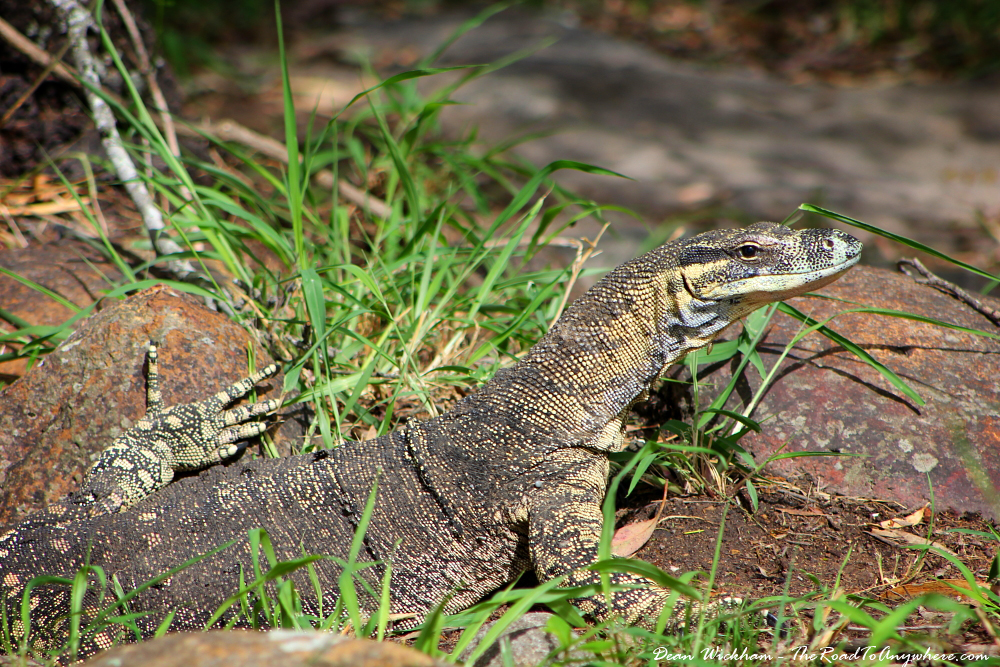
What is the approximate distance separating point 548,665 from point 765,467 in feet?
5.64

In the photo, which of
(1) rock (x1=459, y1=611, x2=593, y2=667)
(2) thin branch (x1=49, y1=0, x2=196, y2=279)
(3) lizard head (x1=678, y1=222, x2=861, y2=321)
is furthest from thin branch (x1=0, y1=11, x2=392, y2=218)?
(1) rock (x1=459, y1=611, x2=593, y2=667)

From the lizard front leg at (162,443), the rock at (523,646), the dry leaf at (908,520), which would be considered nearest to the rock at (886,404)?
the dry leaf at (908,520)

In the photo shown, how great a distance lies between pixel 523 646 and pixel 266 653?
43.3 inches

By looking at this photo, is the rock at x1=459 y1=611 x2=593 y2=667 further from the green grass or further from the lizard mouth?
the lizard mouth

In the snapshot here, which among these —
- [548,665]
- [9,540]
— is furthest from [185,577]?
[548,665]

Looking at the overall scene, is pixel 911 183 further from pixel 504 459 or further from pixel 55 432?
pixel 55 432

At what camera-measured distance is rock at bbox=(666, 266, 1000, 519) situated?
132 inches

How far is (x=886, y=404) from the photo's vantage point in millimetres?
3521

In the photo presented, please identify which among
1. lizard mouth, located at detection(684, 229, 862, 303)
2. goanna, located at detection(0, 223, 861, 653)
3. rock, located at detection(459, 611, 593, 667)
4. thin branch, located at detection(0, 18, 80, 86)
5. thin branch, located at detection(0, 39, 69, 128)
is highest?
thin branch, located at detection(0, 18, 80, 86)

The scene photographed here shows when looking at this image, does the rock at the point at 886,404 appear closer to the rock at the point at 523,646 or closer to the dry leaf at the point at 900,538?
the dry leaf at the point at 900,538

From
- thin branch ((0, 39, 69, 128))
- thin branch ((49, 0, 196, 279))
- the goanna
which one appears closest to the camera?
the goanna

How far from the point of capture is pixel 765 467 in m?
3.49

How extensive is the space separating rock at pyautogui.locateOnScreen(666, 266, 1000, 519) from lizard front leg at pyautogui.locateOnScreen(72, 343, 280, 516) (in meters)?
2.25

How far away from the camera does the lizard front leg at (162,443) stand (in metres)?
3.38
